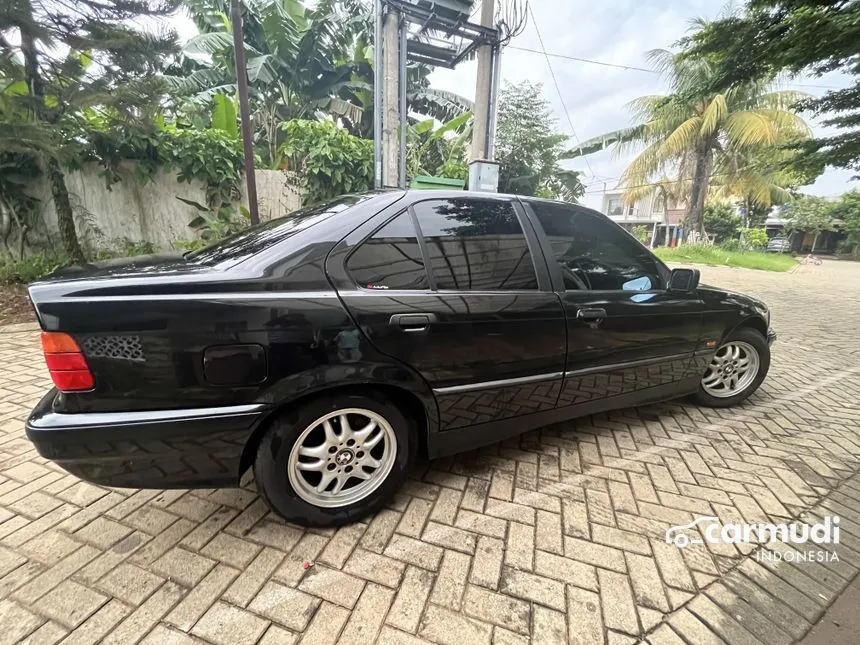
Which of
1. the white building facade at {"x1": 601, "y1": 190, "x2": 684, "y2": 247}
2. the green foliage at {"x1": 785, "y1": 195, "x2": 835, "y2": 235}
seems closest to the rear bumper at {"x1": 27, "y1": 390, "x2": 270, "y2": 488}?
the white building facade at {"x1": 601, "y1": 190, "x2": 684, "y2": 247}

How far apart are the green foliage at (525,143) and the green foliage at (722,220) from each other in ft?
75.9

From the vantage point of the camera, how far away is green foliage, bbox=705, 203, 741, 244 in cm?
3081

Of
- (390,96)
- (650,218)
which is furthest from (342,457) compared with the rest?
(650,218)

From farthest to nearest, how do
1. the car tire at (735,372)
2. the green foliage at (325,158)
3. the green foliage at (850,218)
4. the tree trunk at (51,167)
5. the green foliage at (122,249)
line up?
the green foliage at (850,218)
the green foliage at (325,158)
the green foliage at (122,249)
the tree trunk at (51,167)
the car tire at (735,372)

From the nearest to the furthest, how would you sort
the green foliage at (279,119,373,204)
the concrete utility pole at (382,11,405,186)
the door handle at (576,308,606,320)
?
the door handle at (576,308,606,320), the concrete utility pole at (382,11,405,186), the green foliage at (279,119,373,204)

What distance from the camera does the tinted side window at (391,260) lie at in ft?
5.82

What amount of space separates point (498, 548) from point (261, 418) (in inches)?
47.8

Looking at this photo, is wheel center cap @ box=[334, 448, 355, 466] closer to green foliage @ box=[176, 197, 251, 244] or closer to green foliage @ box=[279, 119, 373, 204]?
green foliage @ box=[176, 197, 251, 244]

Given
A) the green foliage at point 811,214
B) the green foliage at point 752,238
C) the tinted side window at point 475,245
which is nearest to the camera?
the tinted side window at point 475,245

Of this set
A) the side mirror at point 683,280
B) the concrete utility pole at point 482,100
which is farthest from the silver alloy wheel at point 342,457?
the concrete utility pole at point 482,100

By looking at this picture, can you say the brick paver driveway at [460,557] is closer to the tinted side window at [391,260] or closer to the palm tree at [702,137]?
the tinted side window at [391,260]

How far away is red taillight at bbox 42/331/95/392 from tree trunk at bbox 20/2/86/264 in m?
5.82

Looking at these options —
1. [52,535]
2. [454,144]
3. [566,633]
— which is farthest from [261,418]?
[454,144]

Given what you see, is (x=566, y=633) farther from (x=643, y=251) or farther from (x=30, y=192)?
(x=30, y=192)
